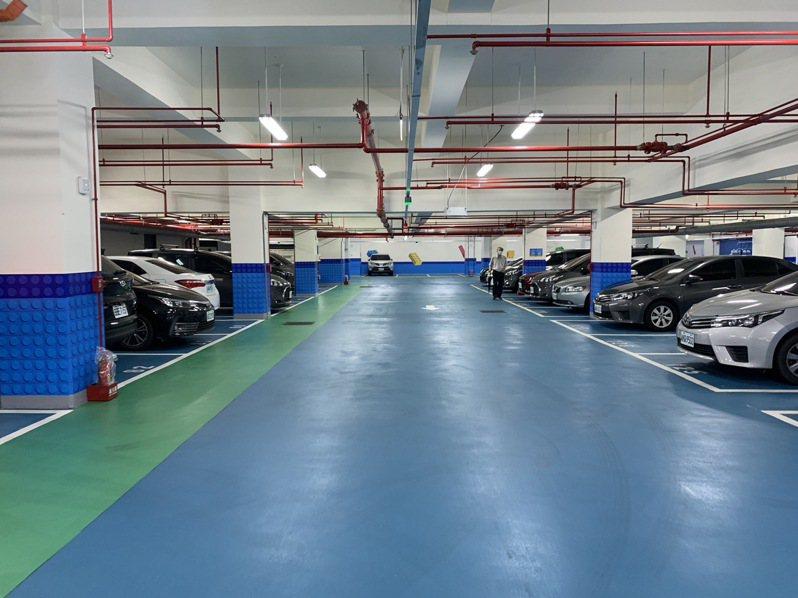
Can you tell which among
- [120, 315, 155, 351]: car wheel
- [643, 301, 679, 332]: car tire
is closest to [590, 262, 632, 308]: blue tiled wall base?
[643, 301, 679, 332]: car tire

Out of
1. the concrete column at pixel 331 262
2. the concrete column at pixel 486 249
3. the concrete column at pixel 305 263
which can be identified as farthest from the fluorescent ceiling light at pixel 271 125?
the concrete column at pixel 486 249

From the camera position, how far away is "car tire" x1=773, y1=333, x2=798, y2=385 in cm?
560

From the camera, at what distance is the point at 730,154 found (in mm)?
8211

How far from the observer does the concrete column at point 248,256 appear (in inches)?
487

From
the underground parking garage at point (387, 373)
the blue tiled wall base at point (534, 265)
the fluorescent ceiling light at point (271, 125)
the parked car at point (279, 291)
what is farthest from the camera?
the blue tiled wall base at point (534, 265)

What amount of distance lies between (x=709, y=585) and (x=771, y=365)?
4268mm

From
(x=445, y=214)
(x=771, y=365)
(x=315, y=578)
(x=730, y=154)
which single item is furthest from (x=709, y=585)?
(x=445, y=214)

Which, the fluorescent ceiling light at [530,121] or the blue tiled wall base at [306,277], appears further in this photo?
the blue tiled wall base at [306,277]

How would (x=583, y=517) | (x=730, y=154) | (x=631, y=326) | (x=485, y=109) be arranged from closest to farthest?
1. (x=583, y=517)
2. (x=730, y=154)
3. (x=485, y=109)
4. (x=631, y=326)

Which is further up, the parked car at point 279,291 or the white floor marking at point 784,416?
the parked car at point 279,291

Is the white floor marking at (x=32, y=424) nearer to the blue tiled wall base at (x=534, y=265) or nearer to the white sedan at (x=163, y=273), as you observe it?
the white sedan at (x=163, y=273)

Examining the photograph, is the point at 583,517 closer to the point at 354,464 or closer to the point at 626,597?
the point at 626,597

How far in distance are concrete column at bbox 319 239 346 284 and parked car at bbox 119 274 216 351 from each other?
1962 centimetres

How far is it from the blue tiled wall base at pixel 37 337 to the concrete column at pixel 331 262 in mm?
22795
